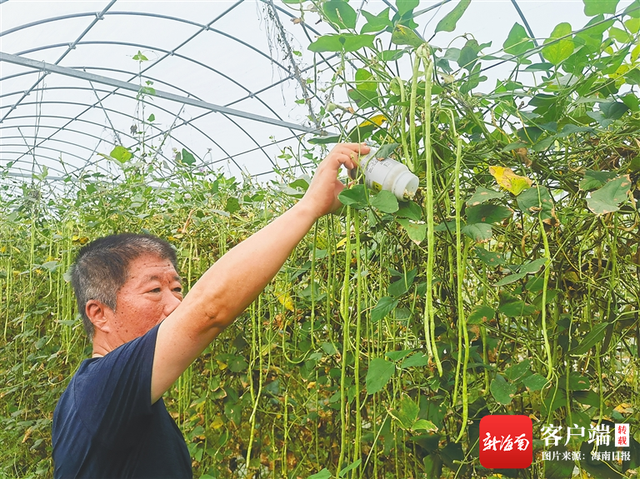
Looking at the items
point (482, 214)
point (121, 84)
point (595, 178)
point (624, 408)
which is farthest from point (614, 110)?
point (121, 84)

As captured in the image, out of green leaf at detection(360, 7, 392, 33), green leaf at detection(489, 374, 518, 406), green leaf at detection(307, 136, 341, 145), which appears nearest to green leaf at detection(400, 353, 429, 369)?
green leaf at detection(489, 374, 518, 406)

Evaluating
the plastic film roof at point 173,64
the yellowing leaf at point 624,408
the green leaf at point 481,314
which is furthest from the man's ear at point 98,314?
the plastic film roof at point 173,64

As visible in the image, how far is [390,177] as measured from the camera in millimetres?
670

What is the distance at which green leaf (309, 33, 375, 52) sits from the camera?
2.12 ft

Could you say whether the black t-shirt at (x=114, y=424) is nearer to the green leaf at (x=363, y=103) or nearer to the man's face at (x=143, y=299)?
the man's face at (x=143, y=299)

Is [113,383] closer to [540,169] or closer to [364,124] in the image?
[364,124]

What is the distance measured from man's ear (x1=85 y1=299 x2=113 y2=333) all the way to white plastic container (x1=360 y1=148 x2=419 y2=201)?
0.66 meters

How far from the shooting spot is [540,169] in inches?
29.1

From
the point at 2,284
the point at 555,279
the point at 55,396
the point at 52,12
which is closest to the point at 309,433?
the point at 555,279

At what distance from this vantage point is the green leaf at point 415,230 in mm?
630

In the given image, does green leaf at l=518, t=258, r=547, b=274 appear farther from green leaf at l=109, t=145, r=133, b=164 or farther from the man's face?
green leaf at l=109, t=145, r=133, b=164

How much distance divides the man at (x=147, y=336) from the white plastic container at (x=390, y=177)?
0.05 metres

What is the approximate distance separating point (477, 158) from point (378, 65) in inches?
7.8

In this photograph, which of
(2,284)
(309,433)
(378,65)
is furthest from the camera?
(2,284)
